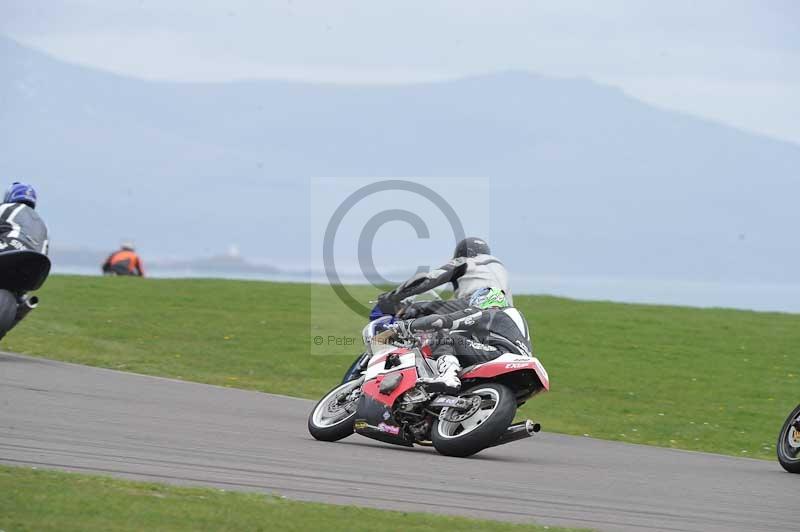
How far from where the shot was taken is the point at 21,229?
1658 centimetres

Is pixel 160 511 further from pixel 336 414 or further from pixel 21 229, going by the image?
pixel 21 229

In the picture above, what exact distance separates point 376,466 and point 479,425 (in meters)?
1.21

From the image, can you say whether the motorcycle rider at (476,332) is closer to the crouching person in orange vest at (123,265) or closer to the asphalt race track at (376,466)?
the asphalt race track at (376,466)

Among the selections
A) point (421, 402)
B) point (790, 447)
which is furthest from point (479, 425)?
point (790, 447)

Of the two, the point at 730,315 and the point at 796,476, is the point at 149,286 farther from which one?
the point at 796,476

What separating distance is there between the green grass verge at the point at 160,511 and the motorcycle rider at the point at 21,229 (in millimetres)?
8159

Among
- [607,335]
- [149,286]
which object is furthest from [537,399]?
[149,286]

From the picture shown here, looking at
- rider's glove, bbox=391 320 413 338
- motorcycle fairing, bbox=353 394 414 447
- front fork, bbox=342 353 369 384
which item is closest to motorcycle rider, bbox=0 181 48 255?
front fork, bbox=342 353 369 384

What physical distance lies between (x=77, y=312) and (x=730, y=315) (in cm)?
1255

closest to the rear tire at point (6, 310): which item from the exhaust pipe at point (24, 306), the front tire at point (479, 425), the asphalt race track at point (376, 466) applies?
the exhaust pipe at point (24, 306)

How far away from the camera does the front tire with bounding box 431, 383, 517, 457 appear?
Answer: 1157 cm

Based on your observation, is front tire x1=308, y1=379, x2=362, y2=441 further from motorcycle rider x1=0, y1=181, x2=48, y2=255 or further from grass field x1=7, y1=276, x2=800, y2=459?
motorcycle rider x1=0, y1=181, x2=48, y2=255

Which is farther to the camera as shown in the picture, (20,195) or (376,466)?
(20,195)

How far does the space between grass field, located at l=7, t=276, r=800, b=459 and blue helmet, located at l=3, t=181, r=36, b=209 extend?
2869 millimetres
